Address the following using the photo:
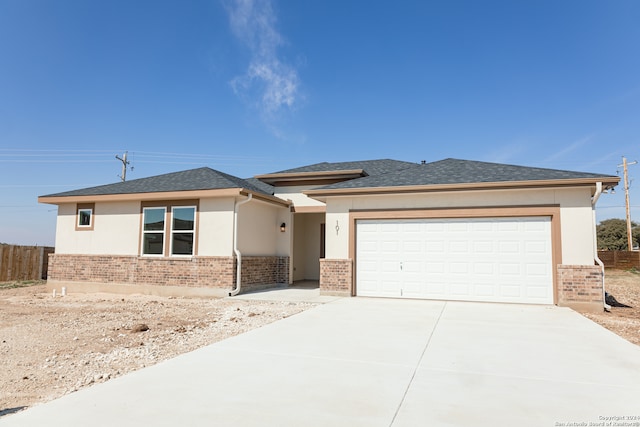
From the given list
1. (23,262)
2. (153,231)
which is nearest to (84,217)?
(153,231)

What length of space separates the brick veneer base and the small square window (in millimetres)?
1223

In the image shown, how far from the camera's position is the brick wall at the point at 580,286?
9.57 meters

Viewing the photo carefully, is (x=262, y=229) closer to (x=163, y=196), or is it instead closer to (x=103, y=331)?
(x=163, y=196)

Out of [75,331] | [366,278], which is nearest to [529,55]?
[366,278]

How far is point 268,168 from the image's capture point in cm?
1911

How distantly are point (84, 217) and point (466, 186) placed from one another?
541 inches

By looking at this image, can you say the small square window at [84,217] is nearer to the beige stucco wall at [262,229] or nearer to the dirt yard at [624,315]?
the beige stucco wall at [262,229]

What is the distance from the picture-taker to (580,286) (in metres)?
9.66

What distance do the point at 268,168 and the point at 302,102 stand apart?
4.20 metres

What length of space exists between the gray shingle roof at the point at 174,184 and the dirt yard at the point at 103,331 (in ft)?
12.3

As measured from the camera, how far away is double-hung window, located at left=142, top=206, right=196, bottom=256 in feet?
43.3

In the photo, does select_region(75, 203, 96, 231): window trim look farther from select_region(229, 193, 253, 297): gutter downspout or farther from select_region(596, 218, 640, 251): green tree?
select_region(596, 218, 640, 251): green tree

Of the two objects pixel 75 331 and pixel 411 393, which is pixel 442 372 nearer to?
pixel 411 393

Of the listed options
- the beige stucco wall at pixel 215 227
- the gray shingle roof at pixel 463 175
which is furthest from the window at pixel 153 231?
the gray shingle roof at pixel 463 175
